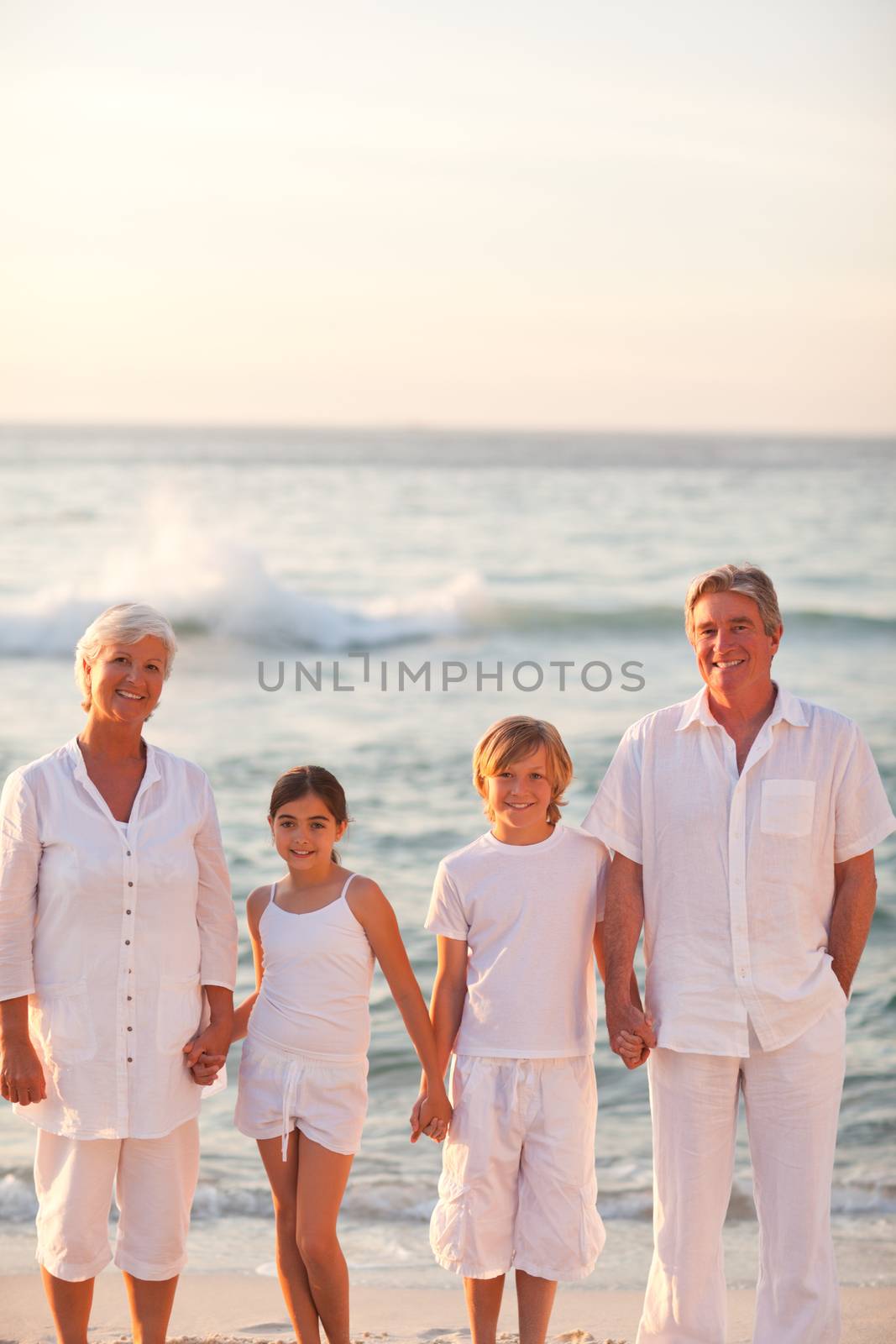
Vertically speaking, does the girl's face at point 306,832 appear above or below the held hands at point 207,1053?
above

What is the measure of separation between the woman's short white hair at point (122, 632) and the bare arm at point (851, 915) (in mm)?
1360

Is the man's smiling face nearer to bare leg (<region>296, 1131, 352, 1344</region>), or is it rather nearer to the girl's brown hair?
the girl's brown hair

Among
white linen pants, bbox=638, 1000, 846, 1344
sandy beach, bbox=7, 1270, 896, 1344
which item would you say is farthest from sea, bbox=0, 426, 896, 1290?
white linen pants, bbox=638, 1000, 846, 1344

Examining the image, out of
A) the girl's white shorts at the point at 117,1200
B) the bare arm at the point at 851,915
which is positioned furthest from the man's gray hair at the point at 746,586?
the girl's white shorts at the point at 117,1200

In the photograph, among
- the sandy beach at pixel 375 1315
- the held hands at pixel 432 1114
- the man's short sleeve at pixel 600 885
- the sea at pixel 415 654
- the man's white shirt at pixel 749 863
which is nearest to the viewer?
the man's white shirt at pixel 749 863

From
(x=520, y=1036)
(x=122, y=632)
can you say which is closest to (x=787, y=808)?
(x=520, y=1036)

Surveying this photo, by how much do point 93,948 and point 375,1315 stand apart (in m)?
1.45

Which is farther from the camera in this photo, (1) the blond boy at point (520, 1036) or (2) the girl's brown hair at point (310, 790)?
(2) the girl's brown hair at point (310, 790)

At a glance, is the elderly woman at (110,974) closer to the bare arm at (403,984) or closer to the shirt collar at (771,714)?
the bare arm at (403,984)

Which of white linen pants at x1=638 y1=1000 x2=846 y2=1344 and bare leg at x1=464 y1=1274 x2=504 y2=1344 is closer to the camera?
white linen pants at x1=638 y1=1000 x2=846 y2=1344

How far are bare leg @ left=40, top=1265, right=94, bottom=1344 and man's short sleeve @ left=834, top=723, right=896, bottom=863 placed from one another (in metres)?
1.69

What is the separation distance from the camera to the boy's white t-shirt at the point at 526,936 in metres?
2.68

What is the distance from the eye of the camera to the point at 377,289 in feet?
64.7

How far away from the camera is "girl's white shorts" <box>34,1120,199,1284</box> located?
2.60m
